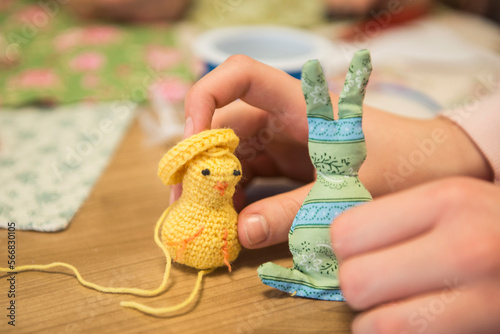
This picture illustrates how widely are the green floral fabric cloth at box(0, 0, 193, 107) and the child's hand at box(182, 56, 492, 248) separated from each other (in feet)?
1.41

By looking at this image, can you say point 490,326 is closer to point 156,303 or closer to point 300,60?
point 156,303

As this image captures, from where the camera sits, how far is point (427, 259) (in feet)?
1.02

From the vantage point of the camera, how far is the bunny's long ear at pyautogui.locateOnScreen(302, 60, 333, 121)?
349 mm

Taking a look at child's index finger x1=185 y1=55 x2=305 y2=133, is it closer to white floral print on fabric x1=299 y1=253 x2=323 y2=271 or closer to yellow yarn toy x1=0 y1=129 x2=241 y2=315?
yellow yarn toy x1=0 y1=129 x2=241 y2=315

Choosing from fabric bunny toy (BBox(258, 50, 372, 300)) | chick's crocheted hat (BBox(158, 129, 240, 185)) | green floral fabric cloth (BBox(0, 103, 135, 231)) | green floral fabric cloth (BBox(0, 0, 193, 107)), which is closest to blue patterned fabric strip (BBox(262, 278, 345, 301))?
fabric bunny toy (BBox(258, 50, 372, 300))

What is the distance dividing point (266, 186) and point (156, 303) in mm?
267

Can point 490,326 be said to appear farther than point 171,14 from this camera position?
No

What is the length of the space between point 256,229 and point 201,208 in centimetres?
6

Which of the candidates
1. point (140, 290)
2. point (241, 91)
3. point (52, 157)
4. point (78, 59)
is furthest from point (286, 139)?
point (78, 59)

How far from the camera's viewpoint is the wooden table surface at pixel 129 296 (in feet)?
1.26

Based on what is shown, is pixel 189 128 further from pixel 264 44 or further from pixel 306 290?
pixel 264 44

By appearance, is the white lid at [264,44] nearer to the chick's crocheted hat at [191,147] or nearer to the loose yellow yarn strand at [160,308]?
the chick's crocheted hat at [191,147]

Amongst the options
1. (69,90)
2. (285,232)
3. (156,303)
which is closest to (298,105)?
(285,232)

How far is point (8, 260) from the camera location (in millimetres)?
471
